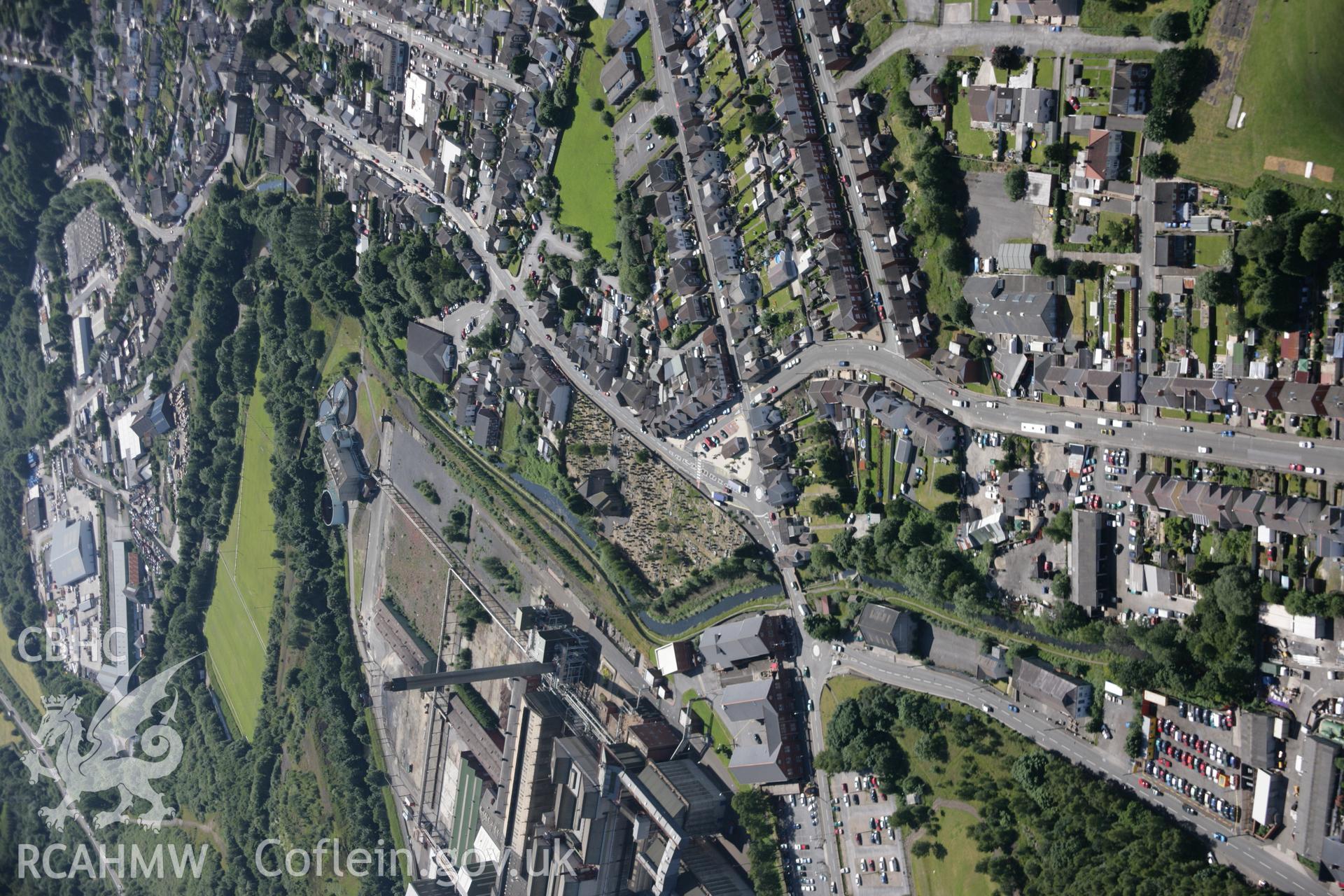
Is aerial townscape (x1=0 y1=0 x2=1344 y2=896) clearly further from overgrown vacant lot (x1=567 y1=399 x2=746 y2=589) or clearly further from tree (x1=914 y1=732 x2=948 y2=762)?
tree (x1=914 y1=732 x2=948 y2=762)

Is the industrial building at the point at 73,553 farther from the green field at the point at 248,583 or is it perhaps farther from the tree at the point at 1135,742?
the tree at the point at 1135,742

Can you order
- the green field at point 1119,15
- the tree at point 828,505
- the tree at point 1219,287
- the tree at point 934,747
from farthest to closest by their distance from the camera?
the tree at point 828,505 → the tree at point 934,747 → the green field at point 1119,15 → the tree at point 1219,287

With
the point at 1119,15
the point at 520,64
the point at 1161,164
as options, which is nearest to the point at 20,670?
the point at 520,64

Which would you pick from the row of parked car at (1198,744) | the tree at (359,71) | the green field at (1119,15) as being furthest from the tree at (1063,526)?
the tree at (359,71)

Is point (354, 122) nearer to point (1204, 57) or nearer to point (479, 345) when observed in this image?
point (479, 345)

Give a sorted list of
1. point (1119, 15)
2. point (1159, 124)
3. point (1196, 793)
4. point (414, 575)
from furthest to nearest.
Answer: point (414, 575) < point (1119, 15) < point (1159, 124) < point (1196, 793)

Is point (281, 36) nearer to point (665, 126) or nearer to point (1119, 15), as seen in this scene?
point (665, 126)

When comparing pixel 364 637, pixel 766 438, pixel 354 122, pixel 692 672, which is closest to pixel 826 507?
pixel 766 438
